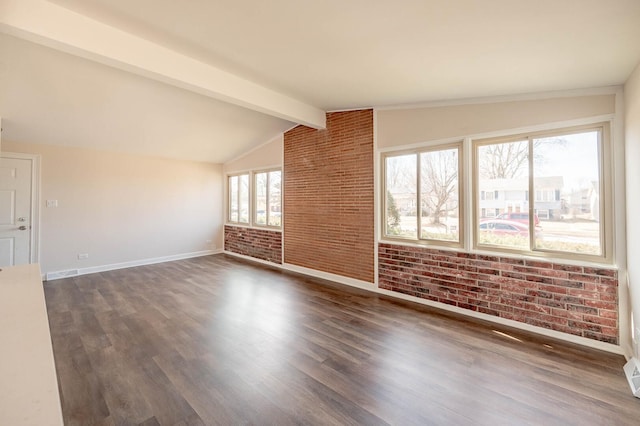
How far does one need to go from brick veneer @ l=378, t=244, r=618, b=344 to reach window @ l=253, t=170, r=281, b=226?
2.99m

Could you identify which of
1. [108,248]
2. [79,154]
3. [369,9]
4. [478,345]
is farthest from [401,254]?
[79,154]

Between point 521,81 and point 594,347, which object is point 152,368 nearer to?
point 594,347

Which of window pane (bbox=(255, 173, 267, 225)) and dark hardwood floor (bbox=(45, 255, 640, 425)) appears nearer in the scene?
dark hardwood floor (bbox=(45, 255, 640, 425))

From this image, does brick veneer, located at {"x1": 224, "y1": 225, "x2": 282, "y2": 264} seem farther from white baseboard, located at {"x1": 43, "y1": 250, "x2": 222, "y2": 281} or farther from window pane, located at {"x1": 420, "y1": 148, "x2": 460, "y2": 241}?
window pane, located at {"x1": 420, "y1": 148, "x2": 460, "y2": 241}

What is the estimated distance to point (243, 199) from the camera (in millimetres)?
7215

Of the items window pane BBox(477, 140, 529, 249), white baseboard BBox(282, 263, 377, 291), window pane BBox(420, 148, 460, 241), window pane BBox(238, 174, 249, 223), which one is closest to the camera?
window pane BBox(477, 140, 529, 249)

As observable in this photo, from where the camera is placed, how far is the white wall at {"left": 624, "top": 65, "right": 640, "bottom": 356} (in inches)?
91.7

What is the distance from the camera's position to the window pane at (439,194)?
148 inches

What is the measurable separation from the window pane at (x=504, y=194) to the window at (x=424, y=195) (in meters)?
0.31

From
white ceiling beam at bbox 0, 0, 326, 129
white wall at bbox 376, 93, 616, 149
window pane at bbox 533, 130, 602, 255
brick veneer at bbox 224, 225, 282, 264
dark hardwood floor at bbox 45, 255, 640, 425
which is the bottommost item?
dark hardwood floor at bbox 45, 255, 640, 425

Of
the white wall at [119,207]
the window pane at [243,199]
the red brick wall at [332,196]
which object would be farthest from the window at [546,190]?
the white wall at [119,207]

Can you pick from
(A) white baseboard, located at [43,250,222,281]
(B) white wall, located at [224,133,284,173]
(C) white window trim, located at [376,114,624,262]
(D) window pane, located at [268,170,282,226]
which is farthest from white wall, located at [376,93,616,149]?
(A) white baseboard, located at [43,250,222,281]

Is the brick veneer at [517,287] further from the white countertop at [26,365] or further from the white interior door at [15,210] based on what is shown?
the white interior door at [15,210]

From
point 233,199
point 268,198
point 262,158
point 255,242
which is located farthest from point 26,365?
point 233,199
